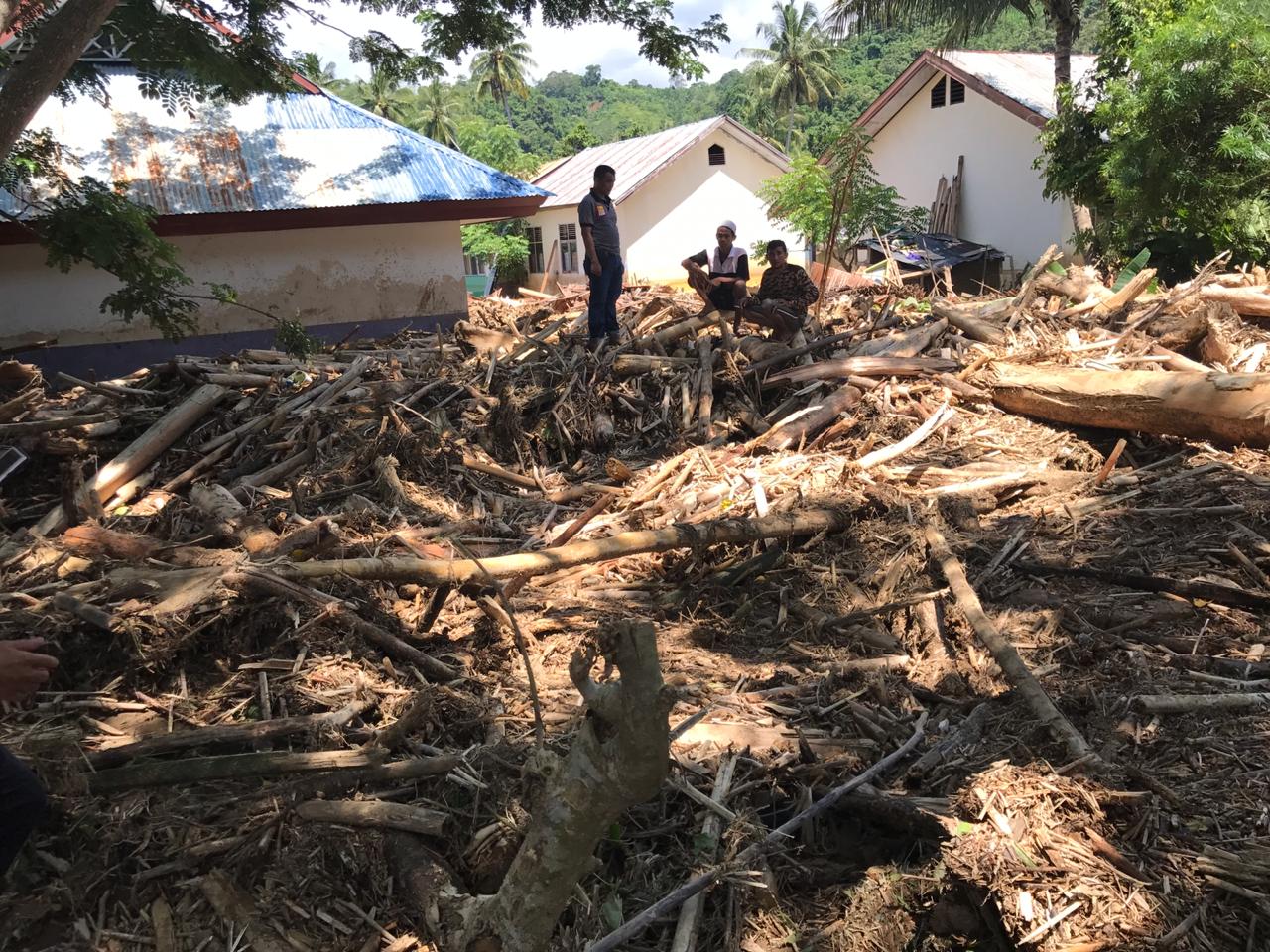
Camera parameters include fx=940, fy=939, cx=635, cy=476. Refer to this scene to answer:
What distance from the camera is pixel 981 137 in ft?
76.3

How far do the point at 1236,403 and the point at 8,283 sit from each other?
13.2 m

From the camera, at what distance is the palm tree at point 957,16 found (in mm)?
19406

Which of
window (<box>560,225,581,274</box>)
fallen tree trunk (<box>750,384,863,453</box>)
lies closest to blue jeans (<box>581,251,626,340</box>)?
fallen tree trunk (<box>750,384,863,453</box>)

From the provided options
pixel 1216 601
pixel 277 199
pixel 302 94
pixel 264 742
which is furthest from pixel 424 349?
pixel 1216 601

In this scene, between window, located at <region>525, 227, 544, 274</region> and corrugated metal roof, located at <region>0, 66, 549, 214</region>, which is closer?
corrugated metal roof, located at <region>0, 66, 549, 214</region>

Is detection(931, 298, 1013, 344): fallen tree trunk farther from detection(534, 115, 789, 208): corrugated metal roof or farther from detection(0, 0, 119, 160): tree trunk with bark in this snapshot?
detection(534, 115, 789, 208): corrugated metal roof

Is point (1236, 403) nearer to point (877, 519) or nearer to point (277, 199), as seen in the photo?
point (877, 519)

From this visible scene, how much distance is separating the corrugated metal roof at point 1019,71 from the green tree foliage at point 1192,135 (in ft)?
21.3

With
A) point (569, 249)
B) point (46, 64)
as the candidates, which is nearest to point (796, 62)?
point (569, 249)

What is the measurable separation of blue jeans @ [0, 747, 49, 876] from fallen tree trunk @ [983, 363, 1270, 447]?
683cm

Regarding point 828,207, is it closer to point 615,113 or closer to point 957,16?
point 957,16

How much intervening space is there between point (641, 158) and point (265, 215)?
1936 cm

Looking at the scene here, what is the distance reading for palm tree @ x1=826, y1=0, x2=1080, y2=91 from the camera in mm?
19406

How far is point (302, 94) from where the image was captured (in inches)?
563
